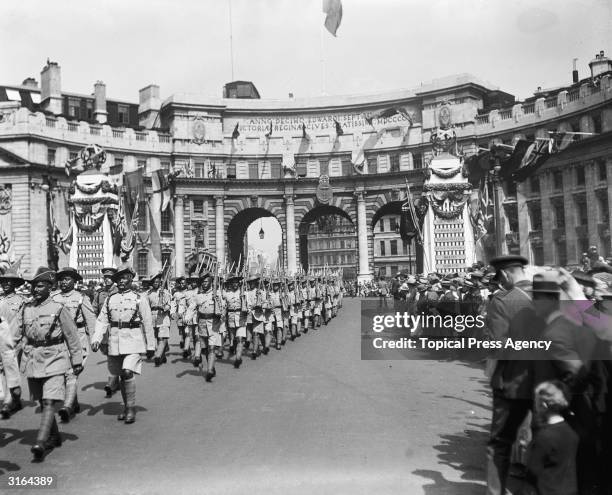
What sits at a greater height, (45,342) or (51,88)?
(51,88)

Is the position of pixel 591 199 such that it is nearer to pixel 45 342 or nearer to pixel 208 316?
pixel 208 316

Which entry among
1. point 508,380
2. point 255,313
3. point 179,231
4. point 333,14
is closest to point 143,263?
point 179,231

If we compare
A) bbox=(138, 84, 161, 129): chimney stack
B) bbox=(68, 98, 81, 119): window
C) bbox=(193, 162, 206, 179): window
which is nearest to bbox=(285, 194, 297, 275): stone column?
bbox=(193, 162, 206, 179): window

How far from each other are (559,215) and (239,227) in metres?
27.6

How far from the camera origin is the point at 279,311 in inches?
728

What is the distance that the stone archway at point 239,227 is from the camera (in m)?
55.1

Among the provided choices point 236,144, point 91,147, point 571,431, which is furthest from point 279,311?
point 236,144

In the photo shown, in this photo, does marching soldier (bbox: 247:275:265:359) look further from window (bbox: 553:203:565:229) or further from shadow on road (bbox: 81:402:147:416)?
window (bbox: 553:203:565:229)

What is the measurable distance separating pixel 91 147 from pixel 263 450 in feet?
108

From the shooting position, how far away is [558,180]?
149 ft

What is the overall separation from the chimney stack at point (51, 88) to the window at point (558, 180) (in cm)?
3972

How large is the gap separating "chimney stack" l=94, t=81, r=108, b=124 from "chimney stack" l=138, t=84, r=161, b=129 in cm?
394

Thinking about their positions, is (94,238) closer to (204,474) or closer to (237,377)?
(237,377)

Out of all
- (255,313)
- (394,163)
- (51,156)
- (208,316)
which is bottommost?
(255,313)
